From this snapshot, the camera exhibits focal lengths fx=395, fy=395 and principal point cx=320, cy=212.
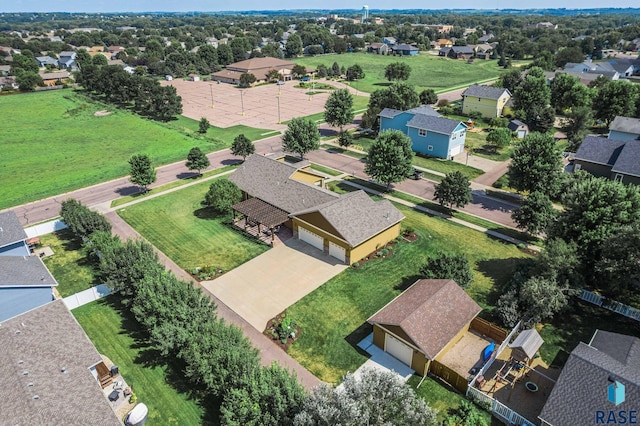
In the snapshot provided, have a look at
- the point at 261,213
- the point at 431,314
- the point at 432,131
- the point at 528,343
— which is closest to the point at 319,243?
the point at 261,213

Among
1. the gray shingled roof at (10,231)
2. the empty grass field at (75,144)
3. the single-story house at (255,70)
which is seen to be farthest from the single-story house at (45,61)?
the gray shingled roof at (10,231)

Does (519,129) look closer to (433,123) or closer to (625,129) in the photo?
(625,129)

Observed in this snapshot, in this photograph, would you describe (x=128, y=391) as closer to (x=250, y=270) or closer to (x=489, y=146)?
(x=250, y=270)

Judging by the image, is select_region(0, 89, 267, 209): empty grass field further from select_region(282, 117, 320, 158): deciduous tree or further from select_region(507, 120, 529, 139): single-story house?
select_region(507, 120, 529, 139): single-story house

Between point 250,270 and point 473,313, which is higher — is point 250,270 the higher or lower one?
the lower one

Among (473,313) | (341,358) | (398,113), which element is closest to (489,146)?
(398,113)
